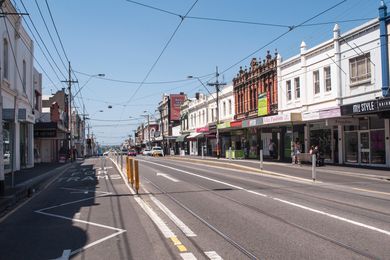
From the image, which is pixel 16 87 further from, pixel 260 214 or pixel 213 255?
pixel 213 255

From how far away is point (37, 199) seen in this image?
17.0 meters

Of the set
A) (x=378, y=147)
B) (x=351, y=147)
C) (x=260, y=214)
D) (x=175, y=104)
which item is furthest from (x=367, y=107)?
(x=175, y=104)

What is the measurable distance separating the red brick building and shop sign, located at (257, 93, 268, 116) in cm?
37

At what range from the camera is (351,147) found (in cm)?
3180

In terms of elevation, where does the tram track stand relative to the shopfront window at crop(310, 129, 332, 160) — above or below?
below

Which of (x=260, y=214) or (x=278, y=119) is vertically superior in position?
(x=278, y=119)

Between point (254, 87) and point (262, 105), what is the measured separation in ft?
10.6

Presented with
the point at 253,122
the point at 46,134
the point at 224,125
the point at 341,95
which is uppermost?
the point at 341,95

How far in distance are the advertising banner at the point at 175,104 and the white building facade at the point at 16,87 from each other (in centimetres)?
6261

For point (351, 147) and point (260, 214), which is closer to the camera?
point (260, 214)

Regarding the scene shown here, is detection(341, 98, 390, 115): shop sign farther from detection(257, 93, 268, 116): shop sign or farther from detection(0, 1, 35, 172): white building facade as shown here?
detection(0, 1, 35, 172): white building facade

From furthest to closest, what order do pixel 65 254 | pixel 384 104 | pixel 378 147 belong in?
pixel 378 147
pixel 384 104
pixel 65 254

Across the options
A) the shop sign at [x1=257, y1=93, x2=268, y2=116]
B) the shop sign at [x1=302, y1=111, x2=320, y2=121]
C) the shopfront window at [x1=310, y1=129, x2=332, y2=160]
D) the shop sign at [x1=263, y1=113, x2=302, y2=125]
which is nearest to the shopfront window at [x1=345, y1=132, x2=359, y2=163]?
the shopfront window at [x1=310, y1=129, x2=332, y2=160]

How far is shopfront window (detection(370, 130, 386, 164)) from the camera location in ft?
92.7
